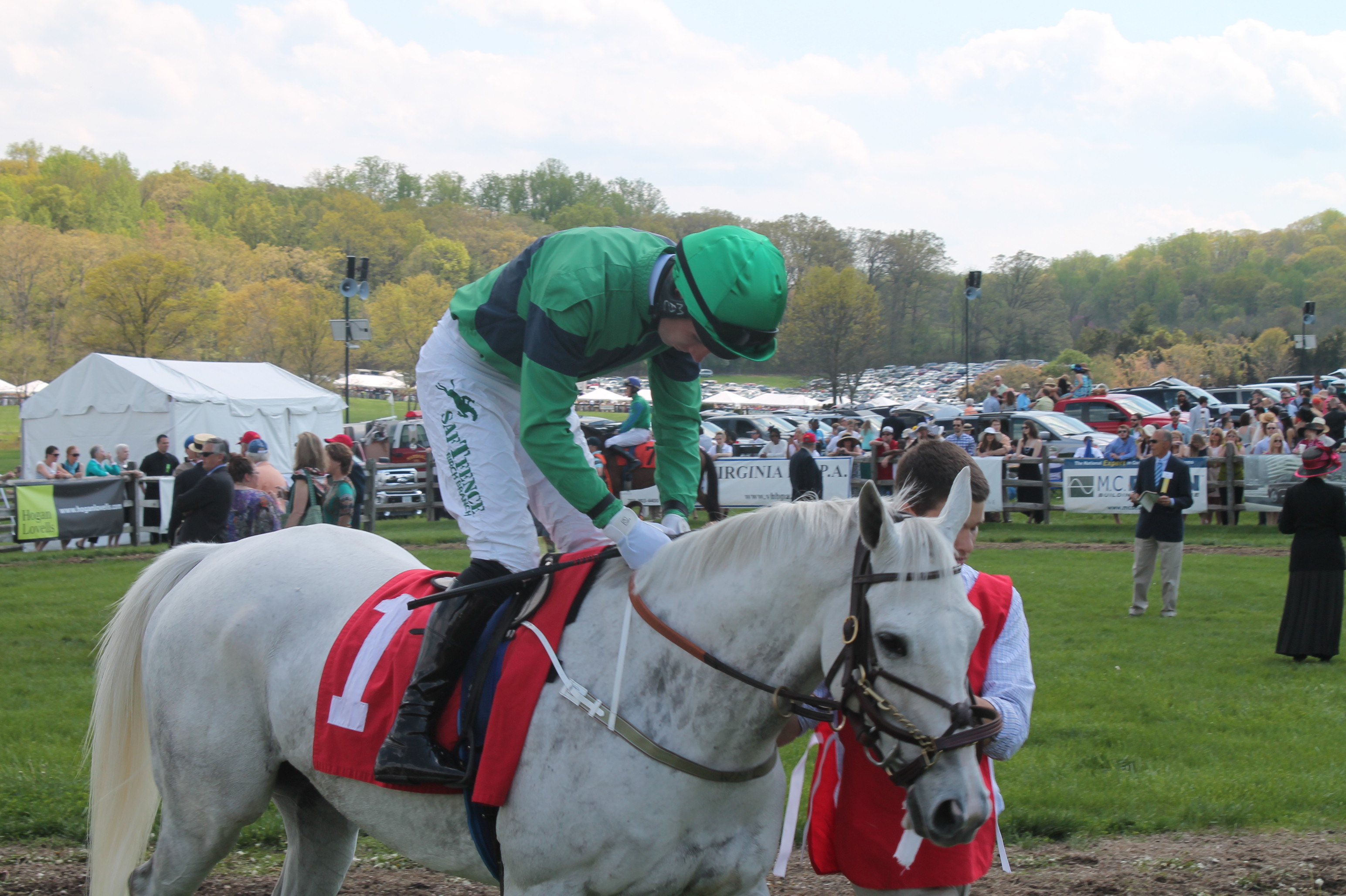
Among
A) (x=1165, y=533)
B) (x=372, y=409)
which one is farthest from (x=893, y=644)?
(x=372, y=409)

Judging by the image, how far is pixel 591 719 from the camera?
7.98ft

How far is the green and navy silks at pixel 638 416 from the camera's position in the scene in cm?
1029

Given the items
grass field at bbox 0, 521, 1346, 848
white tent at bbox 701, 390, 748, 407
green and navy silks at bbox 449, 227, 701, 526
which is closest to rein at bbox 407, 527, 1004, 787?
green and navy silks at bbox 449, 227, 701, 526

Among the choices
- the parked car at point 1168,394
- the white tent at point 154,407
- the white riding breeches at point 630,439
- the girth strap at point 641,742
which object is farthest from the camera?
the parked car at point 1168,394

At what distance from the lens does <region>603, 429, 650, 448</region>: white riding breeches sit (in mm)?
10383

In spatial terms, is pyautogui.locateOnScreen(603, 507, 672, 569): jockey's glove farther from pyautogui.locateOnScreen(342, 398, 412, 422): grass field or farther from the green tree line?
pyautogui.locateOnScreen(342, 398, 412, 422): grass field

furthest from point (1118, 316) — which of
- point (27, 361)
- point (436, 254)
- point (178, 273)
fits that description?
point (27, 361)

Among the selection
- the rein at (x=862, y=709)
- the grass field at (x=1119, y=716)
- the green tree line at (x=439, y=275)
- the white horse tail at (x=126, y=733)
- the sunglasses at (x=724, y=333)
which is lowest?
the grass field at (x=1119, y=716)

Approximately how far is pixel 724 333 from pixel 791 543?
55 centimetres

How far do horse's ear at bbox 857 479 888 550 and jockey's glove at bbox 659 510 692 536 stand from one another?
32.5 inches

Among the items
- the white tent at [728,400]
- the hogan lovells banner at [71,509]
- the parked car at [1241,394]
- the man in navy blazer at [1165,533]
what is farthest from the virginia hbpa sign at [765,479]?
the white tent at [728,400]

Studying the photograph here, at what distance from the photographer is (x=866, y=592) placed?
7.04ft

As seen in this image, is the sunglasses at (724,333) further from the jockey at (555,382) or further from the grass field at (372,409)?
the grass field at (372,409)

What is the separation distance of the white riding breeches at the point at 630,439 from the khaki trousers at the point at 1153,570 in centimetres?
494
